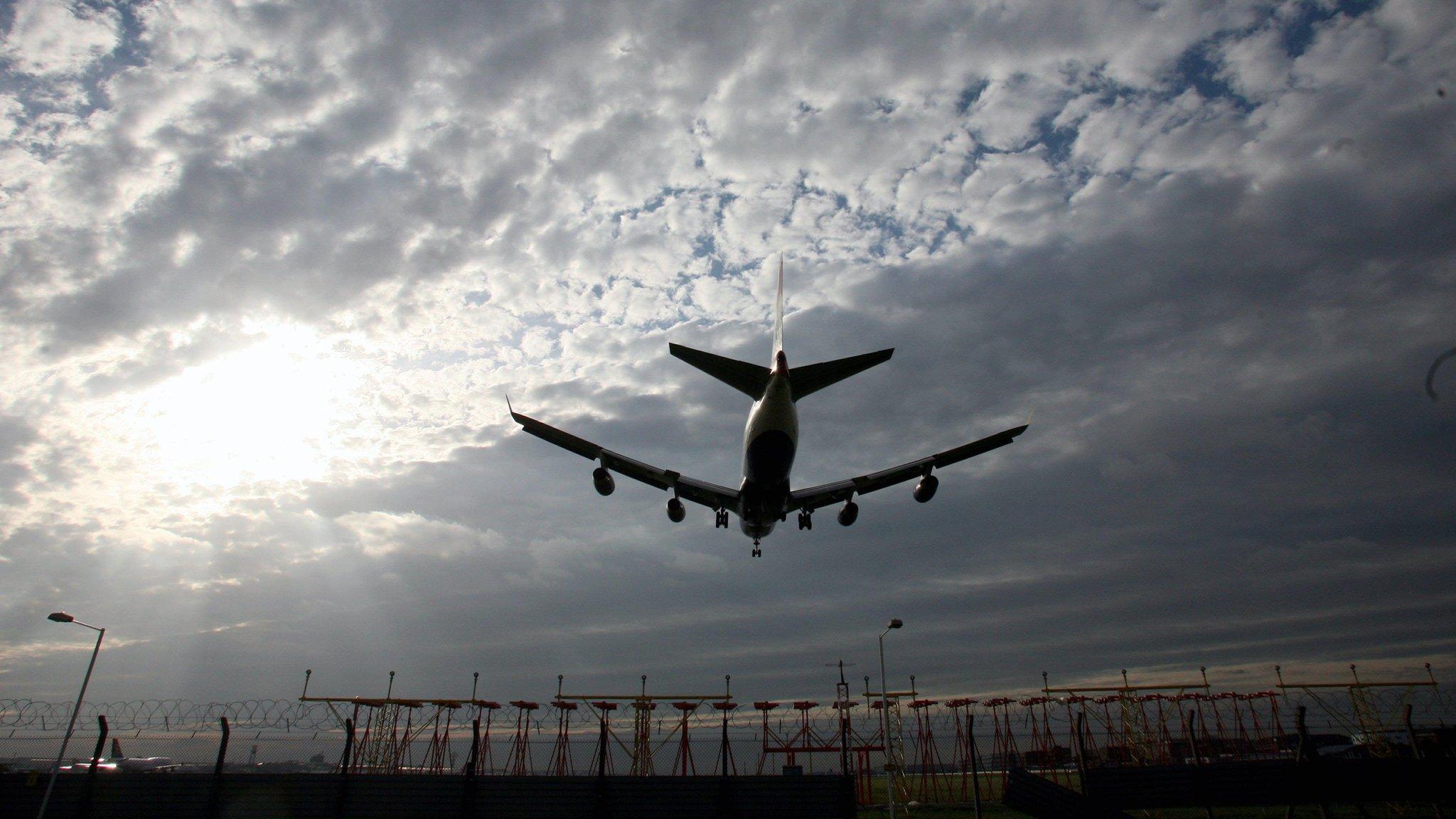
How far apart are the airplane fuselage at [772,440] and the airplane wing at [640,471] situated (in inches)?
90.9

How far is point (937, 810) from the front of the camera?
112 ft

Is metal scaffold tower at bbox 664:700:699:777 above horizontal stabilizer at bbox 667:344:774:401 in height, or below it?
below

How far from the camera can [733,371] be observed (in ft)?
80.0

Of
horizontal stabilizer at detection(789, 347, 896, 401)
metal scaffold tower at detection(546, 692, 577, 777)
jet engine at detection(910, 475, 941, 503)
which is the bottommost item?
metal scaffold tower at detection(546, 692, 577, 777)

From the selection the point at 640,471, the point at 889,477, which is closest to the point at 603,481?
the point at 640,471

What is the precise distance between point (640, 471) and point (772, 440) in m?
6.16

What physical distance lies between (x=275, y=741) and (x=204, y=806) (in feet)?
14.1

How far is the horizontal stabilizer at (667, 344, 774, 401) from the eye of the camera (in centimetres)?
2327

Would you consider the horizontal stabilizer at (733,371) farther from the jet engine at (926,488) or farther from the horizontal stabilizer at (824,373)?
the jet engine at (926,488)

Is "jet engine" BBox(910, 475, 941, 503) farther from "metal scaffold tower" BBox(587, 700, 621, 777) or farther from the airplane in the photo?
"metal scaffold tower" BBox(587, 700, 621, 777)

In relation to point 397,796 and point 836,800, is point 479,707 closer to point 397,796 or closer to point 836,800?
point 397,796

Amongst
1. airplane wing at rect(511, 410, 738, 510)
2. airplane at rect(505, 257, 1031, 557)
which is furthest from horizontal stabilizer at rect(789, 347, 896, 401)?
airplane wing at rect(511, 410, 738, 510)

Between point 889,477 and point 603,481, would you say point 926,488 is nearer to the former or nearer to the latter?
point 889,477

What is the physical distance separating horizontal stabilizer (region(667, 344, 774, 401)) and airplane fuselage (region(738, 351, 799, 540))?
610 millimetres
